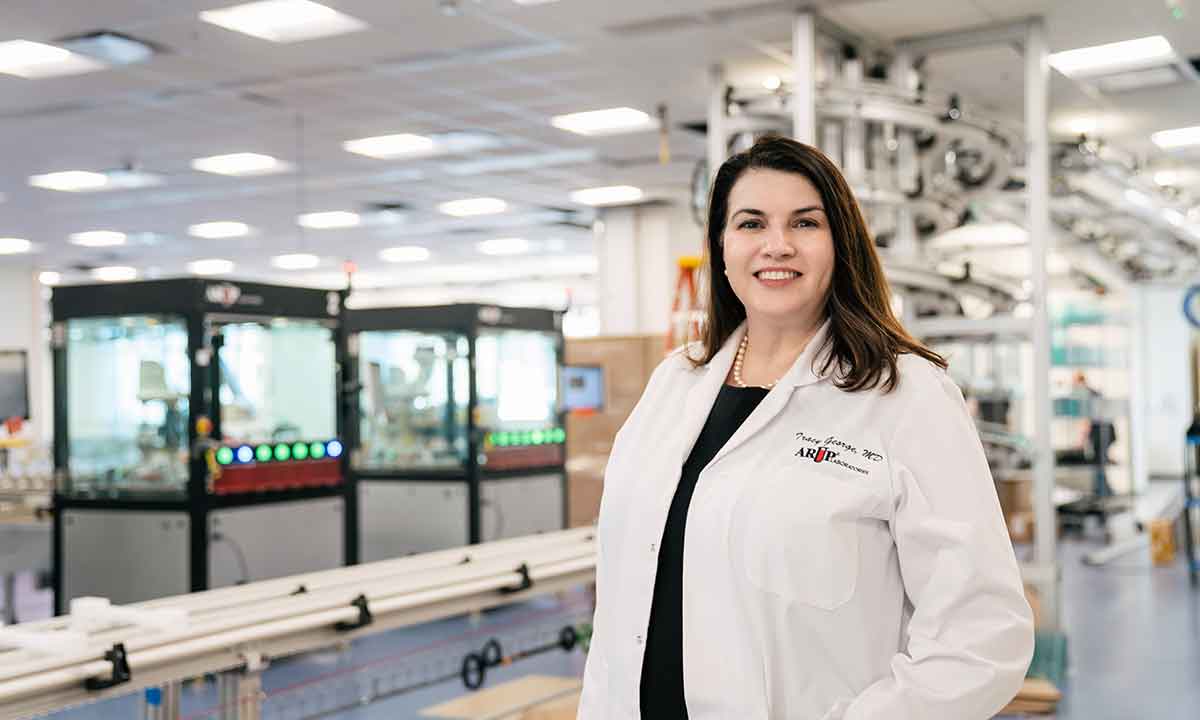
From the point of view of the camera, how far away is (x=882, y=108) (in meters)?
6.39

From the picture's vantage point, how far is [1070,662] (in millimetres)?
6762

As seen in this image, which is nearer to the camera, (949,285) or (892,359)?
(892,359)

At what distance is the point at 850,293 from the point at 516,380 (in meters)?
7.32

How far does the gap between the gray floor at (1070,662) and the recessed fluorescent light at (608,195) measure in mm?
4864

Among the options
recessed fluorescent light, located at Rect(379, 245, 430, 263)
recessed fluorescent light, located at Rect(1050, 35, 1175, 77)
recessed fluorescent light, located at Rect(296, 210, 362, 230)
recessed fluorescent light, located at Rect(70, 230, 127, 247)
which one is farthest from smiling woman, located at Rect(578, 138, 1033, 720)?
recessed fluorescent light, located at Rect(379, 245, 430, 263)

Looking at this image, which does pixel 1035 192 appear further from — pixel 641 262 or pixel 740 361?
pixel 641 262

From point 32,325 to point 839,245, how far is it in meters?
9.75

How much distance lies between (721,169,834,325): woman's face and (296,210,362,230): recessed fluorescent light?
11807 mm

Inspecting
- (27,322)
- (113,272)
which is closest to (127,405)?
(27,322)

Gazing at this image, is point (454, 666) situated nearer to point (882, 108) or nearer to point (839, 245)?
point (882, 108)

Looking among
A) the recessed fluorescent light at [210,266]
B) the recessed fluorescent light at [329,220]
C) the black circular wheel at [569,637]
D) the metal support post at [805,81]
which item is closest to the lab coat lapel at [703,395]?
the black circular wheel at [569,637]

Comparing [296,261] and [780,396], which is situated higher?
[296,261]

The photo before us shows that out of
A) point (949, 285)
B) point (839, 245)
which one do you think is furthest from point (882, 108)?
point (839, 245)

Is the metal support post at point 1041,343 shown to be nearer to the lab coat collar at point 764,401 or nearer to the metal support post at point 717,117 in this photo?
the metal support post at point 717,117
